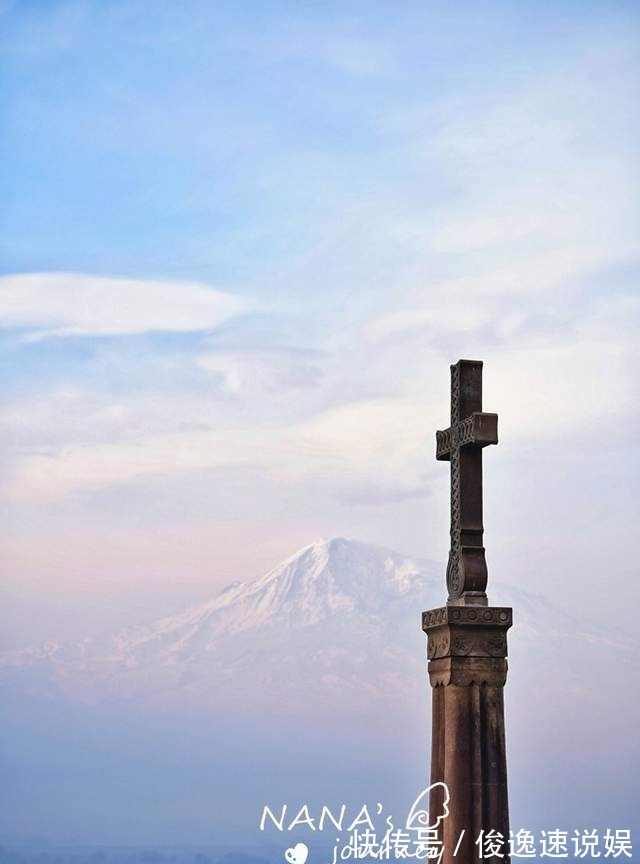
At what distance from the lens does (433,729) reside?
16984 millimetres

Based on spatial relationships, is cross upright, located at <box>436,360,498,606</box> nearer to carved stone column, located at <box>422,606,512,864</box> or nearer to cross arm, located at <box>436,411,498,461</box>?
cross arm, located at <box>436,411,498,461</box>

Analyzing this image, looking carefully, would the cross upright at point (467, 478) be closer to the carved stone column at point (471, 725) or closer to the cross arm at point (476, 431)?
the cross arm at point (476, 431)

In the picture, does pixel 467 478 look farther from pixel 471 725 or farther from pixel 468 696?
pixel 471 725

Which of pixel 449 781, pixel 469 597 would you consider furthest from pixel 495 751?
pixel 469 597

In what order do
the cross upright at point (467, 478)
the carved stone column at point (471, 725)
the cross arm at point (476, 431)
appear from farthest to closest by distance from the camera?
the cross arm at point (476, 431)
the cross upright at point (467, 478)
the carved stone column at point (471, 725)

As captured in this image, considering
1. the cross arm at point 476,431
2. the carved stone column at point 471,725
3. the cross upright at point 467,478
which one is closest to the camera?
the carved stone column at point 471,725

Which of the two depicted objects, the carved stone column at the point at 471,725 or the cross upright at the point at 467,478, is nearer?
the carved stone column at the point at 471,725

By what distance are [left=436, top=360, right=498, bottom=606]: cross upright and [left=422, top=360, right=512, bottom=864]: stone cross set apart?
1 centimetres

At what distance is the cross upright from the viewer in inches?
664

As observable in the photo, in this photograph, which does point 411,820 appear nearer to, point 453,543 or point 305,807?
point 305,807

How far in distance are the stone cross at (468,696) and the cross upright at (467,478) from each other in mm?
11

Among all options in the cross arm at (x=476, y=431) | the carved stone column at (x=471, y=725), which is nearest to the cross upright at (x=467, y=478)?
the cross arm at (x=476, y=431)

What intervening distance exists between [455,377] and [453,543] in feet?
6.58

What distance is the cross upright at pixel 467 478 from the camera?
16.9m
